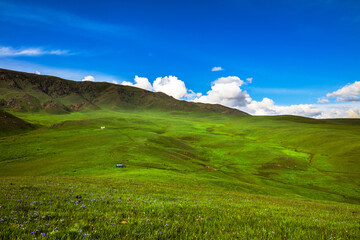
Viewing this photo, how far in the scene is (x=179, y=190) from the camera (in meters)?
21.8

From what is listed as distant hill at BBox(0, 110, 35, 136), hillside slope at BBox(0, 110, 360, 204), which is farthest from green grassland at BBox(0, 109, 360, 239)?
distant hill at BBox(0, 110, 35, 136)

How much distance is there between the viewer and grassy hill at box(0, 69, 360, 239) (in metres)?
6.93

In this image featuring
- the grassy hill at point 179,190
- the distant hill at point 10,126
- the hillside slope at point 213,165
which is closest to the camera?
the grassy hill at point 179,190

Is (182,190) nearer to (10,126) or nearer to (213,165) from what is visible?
(213,165)

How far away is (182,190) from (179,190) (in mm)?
688

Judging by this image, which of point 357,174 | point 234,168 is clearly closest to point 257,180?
point 234,168

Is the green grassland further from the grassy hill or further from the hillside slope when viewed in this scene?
the hillside slope

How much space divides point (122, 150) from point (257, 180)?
4823cm

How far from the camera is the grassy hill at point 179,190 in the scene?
6.93 metres

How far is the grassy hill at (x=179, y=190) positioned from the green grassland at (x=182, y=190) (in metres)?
0.07

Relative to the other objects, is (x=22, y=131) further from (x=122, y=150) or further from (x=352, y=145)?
(x=352, y=145)

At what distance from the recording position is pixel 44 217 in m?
6.96

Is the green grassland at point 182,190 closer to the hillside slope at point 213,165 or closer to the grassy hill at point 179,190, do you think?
the grassy hill at point 179,190

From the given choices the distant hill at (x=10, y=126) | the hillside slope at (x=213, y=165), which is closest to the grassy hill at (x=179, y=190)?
the hillside slope at (x=213, y=165)
